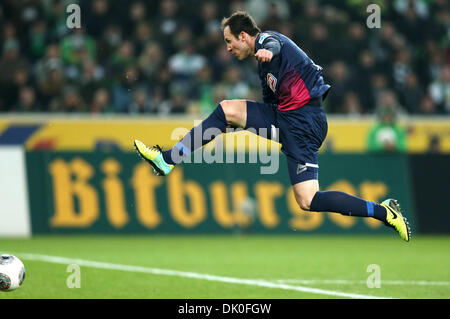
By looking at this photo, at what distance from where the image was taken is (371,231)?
14.1 meters

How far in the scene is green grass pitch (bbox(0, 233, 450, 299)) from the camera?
7.69 metres

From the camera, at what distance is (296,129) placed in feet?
24.5

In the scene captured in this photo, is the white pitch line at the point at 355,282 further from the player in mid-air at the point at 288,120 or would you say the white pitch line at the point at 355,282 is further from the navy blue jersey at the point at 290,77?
the navy blue jersey at the point at 290,77

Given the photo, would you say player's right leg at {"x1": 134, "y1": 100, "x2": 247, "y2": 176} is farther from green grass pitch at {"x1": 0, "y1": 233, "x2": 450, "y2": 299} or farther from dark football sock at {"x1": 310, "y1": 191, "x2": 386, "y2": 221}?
green grass pitch at {"x1": 0, "y1": 233, "x2": 450, "y2": 299}

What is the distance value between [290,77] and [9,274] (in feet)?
9.75

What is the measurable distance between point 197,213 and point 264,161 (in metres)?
1.41

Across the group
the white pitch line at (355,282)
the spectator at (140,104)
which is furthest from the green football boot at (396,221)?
the spectator at (140,104)

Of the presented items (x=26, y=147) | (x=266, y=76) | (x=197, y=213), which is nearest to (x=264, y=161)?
(x=197, y=213)

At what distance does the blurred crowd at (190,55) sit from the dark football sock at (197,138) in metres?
7.85

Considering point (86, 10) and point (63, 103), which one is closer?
point (63, 103)

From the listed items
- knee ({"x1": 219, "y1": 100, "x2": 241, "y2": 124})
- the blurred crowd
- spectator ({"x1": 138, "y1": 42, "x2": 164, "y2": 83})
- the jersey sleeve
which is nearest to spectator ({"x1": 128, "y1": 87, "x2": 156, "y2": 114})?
the blurred crowd

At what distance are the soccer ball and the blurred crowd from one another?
26.6 ft

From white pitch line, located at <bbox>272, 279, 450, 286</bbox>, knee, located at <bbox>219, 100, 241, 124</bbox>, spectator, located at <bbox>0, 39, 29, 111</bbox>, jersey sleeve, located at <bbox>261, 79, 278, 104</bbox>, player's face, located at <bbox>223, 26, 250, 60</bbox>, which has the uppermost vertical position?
spectator, located at <bbox>0, 39, 29, 111</bbox>

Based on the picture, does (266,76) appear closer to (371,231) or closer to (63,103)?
(371,231)
